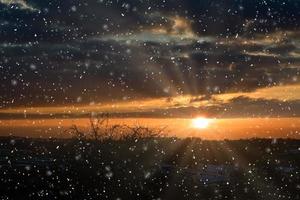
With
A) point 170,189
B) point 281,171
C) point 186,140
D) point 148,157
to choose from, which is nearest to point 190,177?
point 170,189

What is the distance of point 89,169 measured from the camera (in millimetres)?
37844

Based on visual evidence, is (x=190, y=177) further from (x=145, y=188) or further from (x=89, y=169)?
(x=89, y=169)

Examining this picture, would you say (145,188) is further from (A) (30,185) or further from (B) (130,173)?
(A) (30,185)

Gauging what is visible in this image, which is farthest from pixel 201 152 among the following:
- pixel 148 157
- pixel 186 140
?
pixel 148 157

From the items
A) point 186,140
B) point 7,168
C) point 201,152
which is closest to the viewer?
point 7,168

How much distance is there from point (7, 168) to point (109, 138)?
8.25m

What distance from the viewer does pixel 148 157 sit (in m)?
45.1

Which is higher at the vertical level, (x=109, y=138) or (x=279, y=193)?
(x=109, y=138)

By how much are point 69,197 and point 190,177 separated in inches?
304

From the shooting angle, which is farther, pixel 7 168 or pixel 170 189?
pixel 7 168

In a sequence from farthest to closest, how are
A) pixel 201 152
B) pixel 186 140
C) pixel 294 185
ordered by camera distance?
pixel 186 140 → pixel 201 152 → pixel 294 185

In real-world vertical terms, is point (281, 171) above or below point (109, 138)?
below

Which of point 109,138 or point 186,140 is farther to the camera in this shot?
point 186,140

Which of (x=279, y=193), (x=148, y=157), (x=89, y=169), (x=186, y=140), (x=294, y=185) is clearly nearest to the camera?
(x=279, y=193)
